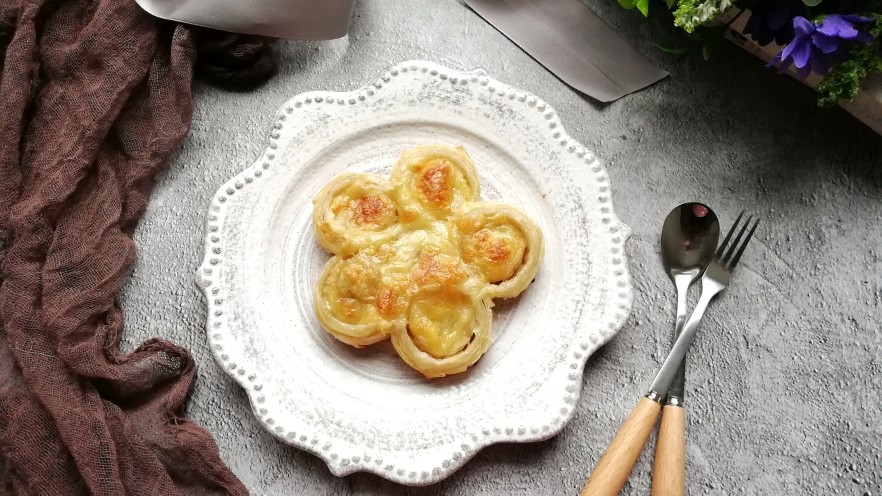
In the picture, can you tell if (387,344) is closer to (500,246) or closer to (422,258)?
(422,258)

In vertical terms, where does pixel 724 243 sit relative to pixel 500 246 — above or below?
above

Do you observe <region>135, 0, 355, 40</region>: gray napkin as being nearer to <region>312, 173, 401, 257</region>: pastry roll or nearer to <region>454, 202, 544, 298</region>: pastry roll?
<region>312, 173, 401, 257</region>: pastry roll

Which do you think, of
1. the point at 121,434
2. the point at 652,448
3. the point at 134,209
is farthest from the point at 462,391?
the point at 134,209

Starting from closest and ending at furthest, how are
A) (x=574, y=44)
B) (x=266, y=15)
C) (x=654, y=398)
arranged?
(x=654, y=398) < (x=266, y=15) < (x=574, y=44)

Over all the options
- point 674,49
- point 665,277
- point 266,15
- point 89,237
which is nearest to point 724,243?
point 665,277

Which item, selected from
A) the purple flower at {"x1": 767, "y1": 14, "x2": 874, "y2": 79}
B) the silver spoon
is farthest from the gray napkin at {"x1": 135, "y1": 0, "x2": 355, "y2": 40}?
the purple flower at {"x1": 767, "y1": 14, "x2": 874, "y2": 79}

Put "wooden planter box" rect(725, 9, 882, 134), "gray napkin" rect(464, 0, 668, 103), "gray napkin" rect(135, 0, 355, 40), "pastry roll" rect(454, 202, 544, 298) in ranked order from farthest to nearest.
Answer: "gray napkin" rect(464, 0, 668, 103), "gray napkin" rect(135, 0, 355, 40), "wooden planter box" rect(725, 9, 882, 134), "pastry roll" rect(454, 202, 544, 298)
